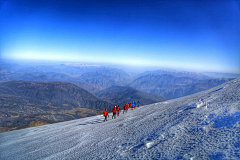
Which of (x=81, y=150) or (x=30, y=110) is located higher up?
(x=81, y=150)

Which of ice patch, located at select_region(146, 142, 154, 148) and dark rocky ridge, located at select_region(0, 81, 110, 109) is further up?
ice patch, located at select_region(146, 142, 154, 148)

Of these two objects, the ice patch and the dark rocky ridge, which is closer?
the ice patch

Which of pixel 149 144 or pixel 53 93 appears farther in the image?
pixel 53 93

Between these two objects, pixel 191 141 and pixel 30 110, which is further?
pixel 30 110

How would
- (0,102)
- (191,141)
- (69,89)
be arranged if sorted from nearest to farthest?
(191,141) → (0,102) → (69,89)

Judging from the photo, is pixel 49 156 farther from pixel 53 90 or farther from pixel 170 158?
pixel 53 90

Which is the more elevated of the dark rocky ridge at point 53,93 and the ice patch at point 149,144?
the ice patch at point 149,144

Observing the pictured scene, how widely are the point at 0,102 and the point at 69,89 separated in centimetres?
9813

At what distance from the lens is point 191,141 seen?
6.62 meters

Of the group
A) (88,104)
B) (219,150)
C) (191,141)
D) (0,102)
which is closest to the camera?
(219,150)

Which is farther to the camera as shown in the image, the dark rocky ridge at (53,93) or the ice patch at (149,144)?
the dark rocky ridge at (53,93)

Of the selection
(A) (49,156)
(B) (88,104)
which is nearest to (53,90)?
(B) (88,104)

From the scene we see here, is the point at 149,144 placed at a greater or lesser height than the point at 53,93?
greater

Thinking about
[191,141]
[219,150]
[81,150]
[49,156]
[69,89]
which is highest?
[219,150]
